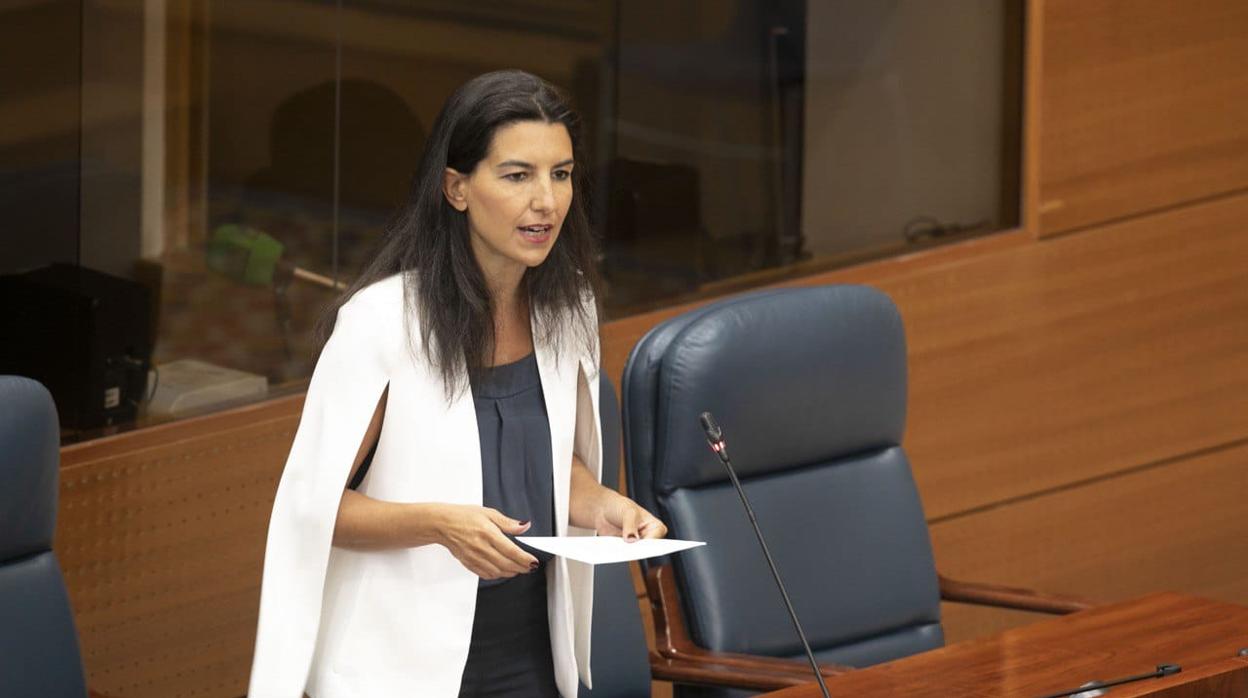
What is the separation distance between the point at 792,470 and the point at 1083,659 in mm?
643

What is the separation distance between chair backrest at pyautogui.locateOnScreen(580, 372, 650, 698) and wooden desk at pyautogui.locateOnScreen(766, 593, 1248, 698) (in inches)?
18.0

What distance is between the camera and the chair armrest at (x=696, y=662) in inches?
120

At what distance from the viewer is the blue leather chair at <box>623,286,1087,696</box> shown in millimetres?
3227

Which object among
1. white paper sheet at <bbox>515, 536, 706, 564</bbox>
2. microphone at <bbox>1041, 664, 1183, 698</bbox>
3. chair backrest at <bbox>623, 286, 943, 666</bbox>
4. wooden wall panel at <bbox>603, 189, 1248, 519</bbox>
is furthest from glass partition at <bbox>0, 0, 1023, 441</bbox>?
microphone at <bbox>1041, 664, 1183, 698</bbox>

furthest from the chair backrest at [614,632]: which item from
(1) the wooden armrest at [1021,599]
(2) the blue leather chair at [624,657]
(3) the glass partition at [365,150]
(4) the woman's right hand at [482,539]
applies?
(4) the woman's right hand at [482,539]

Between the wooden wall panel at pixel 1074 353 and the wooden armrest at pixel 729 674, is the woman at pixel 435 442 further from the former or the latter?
the wooden wall panel at pixel 1074 353

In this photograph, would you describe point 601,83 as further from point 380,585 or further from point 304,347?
point 380,585

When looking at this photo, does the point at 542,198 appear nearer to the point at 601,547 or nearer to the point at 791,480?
the point at 601,547

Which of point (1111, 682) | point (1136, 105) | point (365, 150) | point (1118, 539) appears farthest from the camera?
point (1118, 539)

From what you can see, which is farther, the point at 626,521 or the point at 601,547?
the point at 626,521

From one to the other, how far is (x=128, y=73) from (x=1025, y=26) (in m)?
2.13

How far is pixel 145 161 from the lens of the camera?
3574mm

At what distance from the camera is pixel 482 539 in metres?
2.40

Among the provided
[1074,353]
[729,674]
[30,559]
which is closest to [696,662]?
[729,674]
